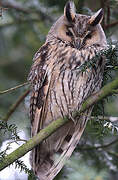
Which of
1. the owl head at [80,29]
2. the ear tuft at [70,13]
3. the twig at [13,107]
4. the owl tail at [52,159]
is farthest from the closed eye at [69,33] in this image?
the twig at [13,107]

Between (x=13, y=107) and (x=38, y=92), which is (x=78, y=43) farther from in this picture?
(x=13, y=107)

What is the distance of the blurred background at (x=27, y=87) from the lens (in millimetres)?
3865

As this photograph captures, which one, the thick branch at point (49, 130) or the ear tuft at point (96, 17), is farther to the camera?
the ear tuft at point (96, 17)

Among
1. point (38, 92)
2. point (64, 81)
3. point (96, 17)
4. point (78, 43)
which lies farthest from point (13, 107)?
point (96, 17)

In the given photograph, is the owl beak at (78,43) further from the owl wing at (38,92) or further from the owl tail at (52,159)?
the owl tail at (52,159)

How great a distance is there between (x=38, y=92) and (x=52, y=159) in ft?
2.03

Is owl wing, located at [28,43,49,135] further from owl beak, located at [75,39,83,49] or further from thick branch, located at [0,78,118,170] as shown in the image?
thick branch, located at [0,78,118,170]

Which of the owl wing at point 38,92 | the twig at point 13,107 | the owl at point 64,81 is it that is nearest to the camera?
the owl at point 64,81

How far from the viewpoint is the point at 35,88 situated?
3.83 m

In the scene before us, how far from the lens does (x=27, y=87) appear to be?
479 cm

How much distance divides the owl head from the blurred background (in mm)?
158

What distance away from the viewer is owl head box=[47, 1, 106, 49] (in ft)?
12.4

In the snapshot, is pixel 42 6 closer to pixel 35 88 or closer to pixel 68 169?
pixel 35 88

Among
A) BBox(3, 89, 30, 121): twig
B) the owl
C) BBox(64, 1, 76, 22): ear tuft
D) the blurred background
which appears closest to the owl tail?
the owl
